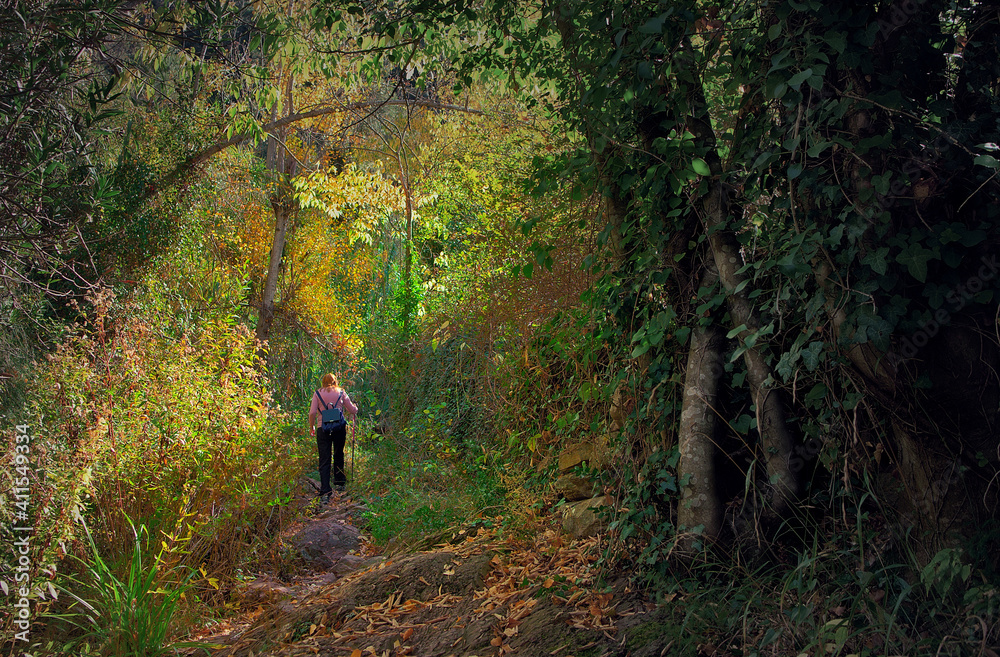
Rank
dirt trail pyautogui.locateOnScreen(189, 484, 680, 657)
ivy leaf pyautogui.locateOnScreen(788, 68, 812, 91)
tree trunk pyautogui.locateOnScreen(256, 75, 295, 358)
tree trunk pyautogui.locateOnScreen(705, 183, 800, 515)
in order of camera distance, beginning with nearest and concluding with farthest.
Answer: ivy leaf pyautogui.locateOnScreen(788, 68, 812, 91), tree trunk pyautogui.locateOnScreen(705, 183, 800, 515), dirt trail pyautogui.locateOnScreen(189, 484, 680, 657), tree trunk pyautogui.locateOnScreen(256, 75, 295, 358)

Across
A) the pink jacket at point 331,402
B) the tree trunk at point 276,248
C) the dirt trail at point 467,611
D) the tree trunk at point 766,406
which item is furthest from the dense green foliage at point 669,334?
the tree trunk at point 276,248

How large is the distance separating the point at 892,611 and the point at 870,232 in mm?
1294

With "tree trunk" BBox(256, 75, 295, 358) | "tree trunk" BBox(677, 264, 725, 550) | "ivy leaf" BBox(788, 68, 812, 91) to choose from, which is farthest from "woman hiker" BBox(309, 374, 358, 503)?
"ivy leaf" BBox(788, 68, 812, 91)

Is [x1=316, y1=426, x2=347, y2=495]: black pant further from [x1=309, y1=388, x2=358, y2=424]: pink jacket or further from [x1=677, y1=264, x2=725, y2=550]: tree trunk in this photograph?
[x1=677, y1=264, x2=725, y2=550]: tree trunk

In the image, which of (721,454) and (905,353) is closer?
(905,353)

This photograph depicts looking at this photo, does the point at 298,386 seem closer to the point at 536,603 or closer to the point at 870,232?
the point at 536,603

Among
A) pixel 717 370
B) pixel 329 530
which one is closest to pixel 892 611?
pixel 717 370

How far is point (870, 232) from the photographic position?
247 centimetres

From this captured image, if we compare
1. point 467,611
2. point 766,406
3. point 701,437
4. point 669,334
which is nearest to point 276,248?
point 467,611

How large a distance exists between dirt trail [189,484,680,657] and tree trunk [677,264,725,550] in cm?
43

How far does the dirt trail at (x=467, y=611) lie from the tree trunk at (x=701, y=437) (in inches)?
16.9

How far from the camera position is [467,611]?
3777mm

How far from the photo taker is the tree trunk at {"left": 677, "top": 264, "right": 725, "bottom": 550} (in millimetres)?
3100

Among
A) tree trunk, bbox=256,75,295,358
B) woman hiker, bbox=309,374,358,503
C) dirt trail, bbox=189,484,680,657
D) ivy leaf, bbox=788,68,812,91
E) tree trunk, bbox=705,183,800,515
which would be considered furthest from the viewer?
tree trunk, bbox=256,75,295,358
